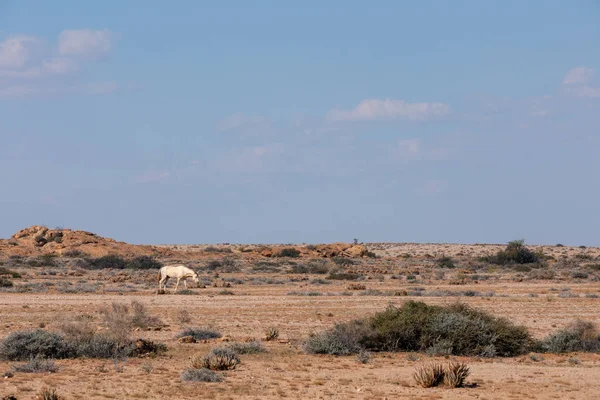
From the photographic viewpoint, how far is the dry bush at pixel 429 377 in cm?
1512

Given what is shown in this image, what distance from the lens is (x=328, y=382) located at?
1555cm

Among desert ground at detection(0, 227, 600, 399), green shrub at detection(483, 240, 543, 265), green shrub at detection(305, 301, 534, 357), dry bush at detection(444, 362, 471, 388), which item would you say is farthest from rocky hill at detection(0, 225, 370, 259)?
dry bush at detection(444, 362, 471, 388)

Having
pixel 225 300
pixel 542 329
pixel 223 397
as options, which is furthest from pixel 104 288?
pixel 223 397

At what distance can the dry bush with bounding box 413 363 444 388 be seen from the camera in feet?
49.6

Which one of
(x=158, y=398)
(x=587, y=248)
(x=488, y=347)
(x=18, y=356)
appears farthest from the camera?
(x=587, y=248)

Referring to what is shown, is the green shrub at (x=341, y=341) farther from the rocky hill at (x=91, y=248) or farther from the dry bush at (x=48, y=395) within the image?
the rocky hill at (x=91, y=248)

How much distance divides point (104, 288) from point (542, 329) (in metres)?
22.1

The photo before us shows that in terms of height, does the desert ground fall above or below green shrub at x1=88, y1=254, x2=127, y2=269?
below

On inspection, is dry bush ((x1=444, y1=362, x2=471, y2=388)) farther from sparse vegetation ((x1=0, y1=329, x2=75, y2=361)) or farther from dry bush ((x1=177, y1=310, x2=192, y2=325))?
dry bush ((x1=177, y1=310, x2=192, y2=325))

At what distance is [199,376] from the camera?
1528cm

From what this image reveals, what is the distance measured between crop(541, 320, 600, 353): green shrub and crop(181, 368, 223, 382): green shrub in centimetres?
880

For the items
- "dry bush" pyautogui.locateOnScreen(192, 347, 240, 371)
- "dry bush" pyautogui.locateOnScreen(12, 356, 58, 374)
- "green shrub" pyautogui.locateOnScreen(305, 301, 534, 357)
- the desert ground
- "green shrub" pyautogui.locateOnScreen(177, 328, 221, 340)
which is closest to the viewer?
the desert ground

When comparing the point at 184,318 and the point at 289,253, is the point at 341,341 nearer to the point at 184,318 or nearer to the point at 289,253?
the point at 184,318

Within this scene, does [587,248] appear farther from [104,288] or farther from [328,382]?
[328,382]
